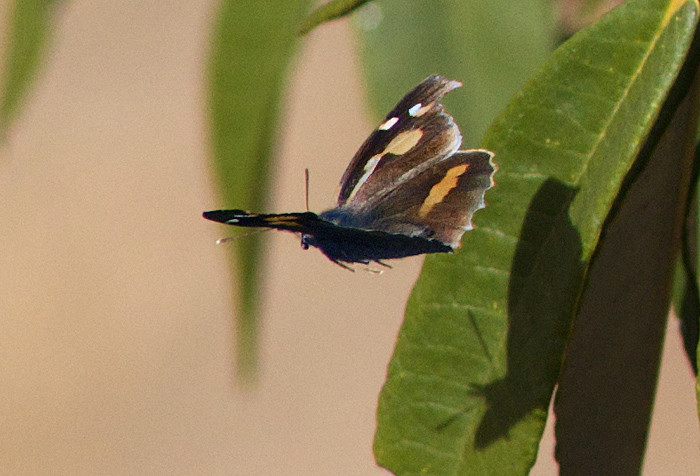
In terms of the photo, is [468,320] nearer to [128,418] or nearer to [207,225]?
[128,418]

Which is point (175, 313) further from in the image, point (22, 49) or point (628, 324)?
point (628, 324)

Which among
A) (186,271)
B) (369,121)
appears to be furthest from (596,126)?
(186,271)

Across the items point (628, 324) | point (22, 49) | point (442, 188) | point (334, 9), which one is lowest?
point (628, 324)

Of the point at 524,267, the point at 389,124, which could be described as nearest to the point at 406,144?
the point at 389,124

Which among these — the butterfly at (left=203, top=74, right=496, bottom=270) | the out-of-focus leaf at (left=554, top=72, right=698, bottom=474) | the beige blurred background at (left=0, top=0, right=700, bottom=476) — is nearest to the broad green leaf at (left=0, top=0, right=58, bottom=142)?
the butterfly at (left=203, top=74, right=496, bottom=270)

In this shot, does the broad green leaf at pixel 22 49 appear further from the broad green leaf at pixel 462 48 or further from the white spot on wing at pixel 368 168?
the white spot on wing at pixel 368 168

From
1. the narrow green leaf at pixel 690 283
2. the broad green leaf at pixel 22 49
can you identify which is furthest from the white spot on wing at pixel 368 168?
the broad green leaf at pixel 22 49

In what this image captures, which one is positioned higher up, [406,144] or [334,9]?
[334,9]
